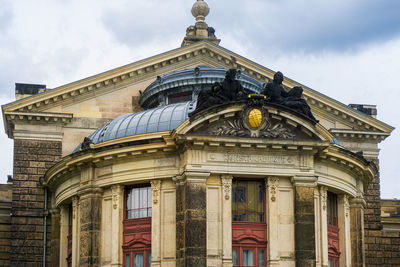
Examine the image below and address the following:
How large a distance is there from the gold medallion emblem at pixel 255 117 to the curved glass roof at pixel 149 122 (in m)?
4.39

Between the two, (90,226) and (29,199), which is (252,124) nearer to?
(90,226)

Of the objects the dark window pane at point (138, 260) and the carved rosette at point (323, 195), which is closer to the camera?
the dark window pane at point (138, 260)

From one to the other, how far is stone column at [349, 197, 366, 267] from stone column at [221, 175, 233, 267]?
8474 mm

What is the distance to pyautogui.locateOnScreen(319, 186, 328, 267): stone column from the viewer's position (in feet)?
152

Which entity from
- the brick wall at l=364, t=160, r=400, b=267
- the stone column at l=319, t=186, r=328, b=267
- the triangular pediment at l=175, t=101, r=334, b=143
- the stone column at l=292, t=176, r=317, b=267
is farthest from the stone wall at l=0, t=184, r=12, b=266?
the brick wall at l=364, t=160, r=400, b=267

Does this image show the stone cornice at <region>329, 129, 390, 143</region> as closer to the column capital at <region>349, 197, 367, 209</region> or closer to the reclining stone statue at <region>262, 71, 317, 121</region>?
the column capital at <region>349, 197, 367, 209</region>

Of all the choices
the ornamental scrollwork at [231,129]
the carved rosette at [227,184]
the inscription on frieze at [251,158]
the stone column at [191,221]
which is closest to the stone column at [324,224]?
the inscription on frieze at [251,158]

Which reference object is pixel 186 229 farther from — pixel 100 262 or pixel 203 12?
pixel 203 12

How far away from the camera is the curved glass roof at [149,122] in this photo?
48.1 metres

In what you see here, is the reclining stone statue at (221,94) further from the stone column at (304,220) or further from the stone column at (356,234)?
the stone column at (356,234)

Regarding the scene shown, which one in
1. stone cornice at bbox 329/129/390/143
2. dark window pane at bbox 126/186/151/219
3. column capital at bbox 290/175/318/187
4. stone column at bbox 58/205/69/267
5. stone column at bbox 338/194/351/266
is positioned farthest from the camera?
stone cornice at bbox 329/129/390/143

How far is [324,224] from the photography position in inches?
1844

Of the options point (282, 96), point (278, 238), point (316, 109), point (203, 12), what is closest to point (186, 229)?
point (278, 238)

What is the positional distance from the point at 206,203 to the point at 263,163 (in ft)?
11.3
